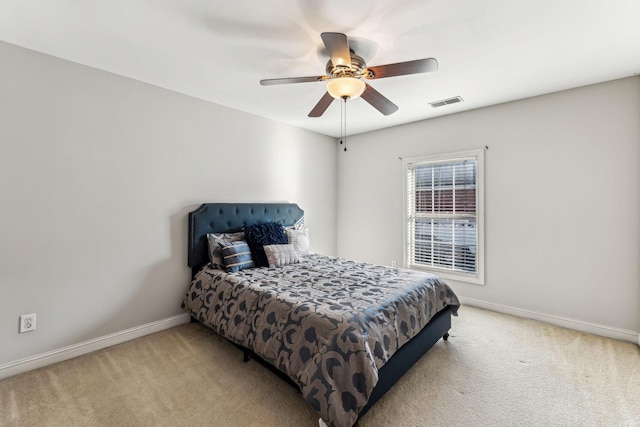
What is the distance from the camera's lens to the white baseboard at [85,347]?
2.16 m

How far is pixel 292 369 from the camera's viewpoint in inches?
69.1

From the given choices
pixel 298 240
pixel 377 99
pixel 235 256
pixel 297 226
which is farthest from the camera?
pixel 297 226

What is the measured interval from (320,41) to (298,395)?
256cm

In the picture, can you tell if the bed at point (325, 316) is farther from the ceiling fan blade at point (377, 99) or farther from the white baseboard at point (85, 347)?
the ceiling fan blade at point (377, 99)

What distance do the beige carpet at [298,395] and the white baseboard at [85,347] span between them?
72 mm

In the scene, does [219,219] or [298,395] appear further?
[219,219]

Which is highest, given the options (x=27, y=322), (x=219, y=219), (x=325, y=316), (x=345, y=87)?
(x=345, y=87)

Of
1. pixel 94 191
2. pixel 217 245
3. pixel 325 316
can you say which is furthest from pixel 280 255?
pixel 94 191

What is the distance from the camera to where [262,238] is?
327 centimetres

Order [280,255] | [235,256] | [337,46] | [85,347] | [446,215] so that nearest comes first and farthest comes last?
[337,46] < [85,347] < [235,256] < [280,255] < [446,215]

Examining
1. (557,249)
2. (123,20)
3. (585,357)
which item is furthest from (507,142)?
(123,20)

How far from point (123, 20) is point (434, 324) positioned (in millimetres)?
3302

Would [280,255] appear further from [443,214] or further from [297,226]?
[443,214]

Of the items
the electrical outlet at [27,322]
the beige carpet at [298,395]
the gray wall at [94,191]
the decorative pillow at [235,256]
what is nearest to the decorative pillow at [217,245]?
the decorative pillow at [235,256]
